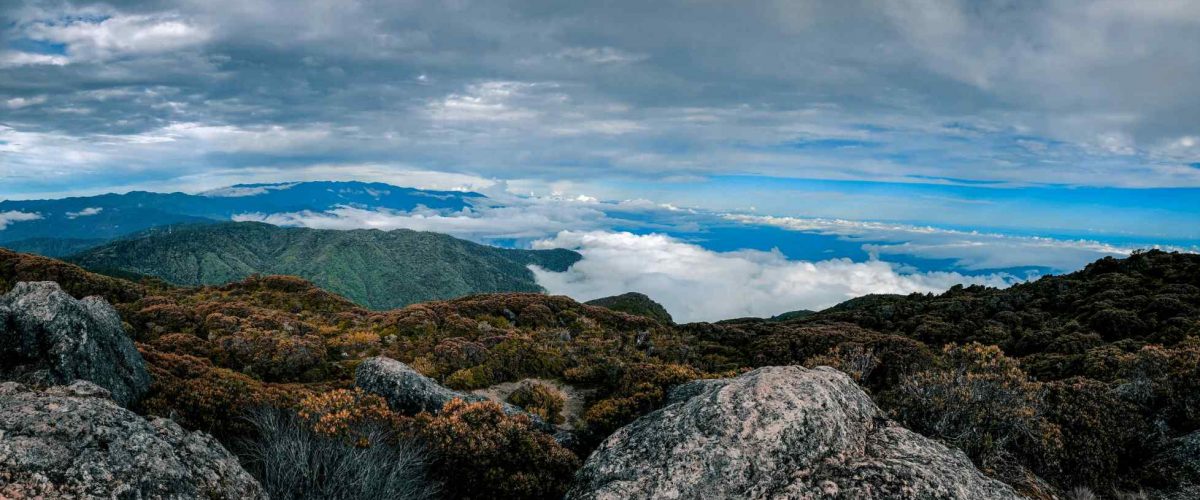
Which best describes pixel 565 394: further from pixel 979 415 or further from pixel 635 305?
pixel 635 305

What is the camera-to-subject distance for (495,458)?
9508 millimetres

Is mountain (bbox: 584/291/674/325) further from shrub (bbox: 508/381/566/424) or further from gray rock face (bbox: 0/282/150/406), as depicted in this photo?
gray rock face (bbox: 0/282/150/406)

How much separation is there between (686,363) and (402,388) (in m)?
18.1

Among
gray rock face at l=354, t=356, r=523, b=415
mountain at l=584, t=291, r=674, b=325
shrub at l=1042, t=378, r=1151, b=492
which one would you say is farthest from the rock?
mountain at l=584, t=291, r=674, b=325

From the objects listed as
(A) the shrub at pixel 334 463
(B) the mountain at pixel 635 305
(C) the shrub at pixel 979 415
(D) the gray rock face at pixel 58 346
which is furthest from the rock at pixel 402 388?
(B) the mountain at pixel 635 305

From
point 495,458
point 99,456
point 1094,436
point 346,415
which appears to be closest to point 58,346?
point 346,415

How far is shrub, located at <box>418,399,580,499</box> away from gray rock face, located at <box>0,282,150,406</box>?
23.3ft


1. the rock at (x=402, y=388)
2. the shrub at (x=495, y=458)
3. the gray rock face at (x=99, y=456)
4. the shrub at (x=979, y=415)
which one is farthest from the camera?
the rock at (x=402, y=388)

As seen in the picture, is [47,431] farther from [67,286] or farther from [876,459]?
[67,286]

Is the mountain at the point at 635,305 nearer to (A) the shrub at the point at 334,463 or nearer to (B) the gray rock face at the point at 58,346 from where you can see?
(B) the gray rock face at the point at 58,346

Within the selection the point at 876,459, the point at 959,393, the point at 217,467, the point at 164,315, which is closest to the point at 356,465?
the point at 217,467

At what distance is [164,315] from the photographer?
27359mm

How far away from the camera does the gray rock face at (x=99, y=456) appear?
5.26 metres

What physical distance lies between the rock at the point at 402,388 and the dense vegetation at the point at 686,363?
1306mm
